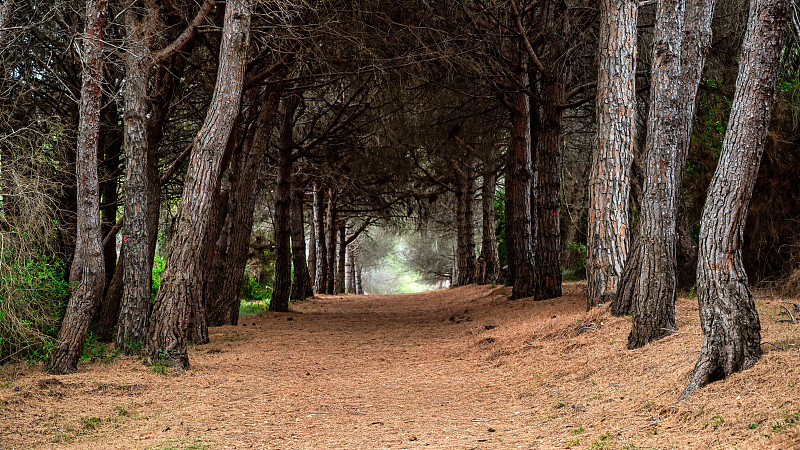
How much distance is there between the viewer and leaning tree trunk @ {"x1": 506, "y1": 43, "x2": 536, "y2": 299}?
42.4ft

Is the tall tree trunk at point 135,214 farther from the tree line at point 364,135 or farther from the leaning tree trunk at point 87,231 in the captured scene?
the leaning tree trunk at point 87,231

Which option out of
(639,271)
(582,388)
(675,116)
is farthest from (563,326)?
(675,116)

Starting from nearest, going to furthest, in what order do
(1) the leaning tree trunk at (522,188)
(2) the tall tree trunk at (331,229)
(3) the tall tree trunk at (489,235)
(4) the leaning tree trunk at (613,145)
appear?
(4) the leaning tree trunk at (613,145)
(1) the leaning tree trunk at (522,188)
(3) the tall tree trunk at (489,235)
(2) the tall tree trunk at (331,229)

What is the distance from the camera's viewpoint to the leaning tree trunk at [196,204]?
23.7 feet

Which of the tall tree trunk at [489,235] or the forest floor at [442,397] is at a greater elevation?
the tall tree trunk at [489,235]

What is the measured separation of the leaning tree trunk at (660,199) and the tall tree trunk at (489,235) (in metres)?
12.4

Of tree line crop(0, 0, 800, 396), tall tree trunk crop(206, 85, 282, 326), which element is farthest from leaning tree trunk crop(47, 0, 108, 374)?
tall tree trunk crop(206, 85, 282, 326)

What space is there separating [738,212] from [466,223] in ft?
57.0

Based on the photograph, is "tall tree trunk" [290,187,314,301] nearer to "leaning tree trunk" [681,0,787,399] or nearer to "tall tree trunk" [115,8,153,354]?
"tall tree trunk" [115,8,153,354]

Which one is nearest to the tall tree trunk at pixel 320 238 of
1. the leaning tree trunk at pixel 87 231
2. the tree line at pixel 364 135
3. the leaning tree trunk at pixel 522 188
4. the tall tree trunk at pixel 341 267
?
the tall tree trunk at pixel 341 267

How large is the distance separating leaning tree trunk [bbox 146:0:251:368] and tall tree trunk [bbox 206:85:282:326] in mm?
3718

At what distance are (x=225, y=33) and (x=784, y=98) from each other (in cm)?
853

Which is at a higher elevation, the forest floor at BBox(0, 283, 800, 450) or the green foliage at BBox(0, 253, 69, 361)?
the green foliage at BBox(0, 253, 69, 361)

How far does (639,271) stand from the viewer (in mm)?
6367
